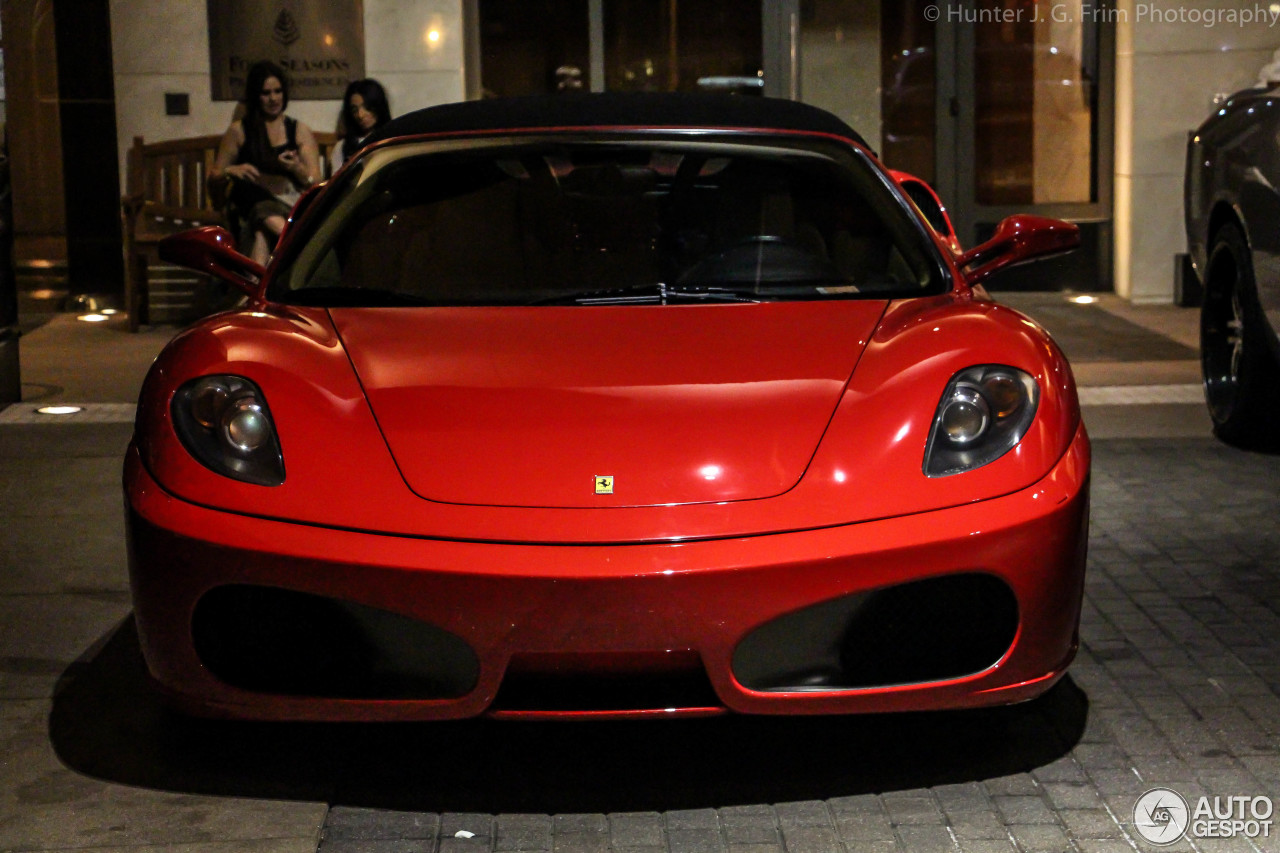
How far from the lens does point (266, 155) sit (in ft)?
32.9

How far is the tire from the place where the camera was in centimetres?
618

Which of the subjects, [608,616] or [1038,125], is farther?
[1038,125]

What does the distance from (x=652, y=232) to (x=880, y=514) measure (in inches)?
50.3

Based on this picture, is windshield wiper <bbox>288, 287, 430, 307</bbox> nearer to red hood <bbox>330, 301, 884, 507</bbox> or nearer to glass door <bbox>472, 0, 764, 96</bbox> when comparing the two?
red hood <bbox>330, 301, 884, 507</bbox>

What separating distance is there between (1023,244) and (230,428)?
6.06 ft

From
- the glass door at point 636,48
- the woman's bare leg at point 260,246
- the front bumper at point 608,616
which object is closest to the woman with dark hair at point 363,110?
the woman's bare leg at point 260,246

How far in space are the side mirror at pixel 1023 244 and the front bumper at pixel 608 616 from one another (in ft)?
3.14

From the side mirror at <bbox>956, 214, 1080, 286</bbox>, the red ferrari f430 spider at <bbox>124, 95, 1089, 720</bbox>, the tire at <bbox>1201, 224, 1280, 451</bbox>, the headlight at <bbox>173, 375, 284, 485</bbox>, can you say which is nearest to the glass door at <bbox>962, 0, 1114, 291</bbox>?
the tire at <bbox>1201, 224, 1280, 451</bbox>

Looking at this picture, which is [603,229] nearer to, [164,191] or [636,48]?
[164,191]

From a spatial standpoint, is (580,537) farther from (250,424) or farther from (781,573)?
(250,424)

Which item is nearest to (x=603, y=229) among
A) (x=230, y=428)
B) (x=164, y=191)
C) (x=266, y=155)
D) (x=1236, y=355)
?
(x=230, y=428)

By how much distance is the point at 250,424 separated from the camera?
3264 millimetres

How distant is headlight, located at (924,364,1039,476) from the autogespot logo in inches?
26.2

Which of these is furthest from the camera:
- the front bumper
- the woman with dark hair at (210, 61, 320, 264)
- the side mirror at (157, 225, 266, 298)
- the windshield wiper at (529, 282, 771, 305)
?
the woman with dark hair at (210, 61, 320, 264)
